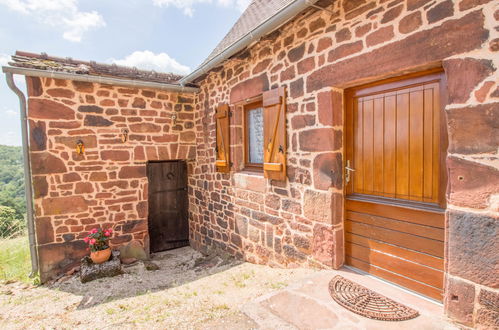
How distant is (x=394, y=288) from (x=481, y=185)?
1204 millimetres

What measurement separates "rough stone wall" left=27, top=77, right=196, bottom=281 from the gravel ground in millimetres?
790

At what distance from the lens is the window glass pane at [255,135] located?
3.99 m

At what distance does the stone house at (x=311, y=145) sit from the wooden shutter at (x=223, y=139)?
0.03m

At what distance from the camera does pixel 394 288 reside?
7.76 feet

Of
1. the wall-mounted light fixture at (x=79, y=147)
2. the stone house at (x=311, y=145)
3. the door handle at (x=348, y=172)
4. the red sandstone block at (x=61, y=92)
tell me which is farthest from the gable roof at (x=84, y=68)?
the door handle at (x=348, y=172)

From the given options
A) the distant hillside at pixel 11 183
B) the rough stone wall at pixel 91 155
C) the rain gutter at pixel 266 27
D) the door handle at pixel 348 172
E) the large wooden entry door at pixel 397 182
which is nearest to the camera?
the large wooden entry door at pixel 397 182

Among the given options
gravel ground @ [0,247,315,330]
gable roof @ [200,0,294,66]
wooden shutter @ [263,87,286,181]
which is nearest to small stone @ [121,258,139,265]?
gravel ground @ [0,247,315,330]

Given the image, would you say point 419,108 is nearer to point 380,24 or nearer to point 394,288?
point 380,24

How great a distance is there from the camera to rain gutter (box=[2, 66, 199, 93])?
4.03 meters

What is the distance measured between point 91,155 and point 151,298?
111 inches

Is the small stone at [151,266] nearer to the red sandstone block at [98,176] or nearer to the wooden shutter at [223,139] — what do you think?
the red sandstone block at [98,176]

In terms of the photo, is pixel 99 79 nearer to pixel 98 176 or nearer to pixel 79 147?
pixel 79 147

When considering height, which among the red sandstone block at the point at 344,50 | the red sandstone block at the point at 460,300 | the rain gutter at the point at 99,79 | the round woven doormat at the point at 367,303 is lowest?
the round woven doormat at the point at 367,303

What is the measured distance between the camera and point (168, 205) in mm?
5781
